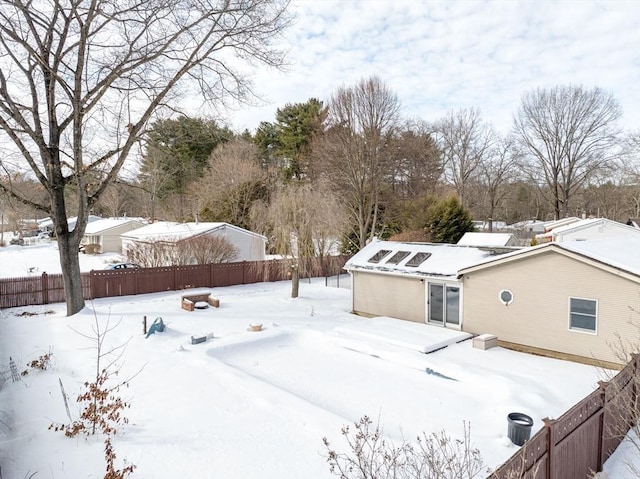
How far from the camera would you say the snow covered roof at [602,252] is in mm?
9031

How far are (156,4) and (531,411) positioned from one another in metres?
13.8

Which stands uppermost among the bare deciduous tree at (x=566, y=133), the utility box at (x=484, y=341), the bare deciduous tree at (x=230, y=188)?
the bare deciduous tree at (x=566, y=133)

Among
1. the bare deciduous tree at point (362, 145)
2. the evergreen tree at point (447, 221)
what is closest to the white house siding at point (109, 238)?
the bare deciduous tree at point (362, 145)

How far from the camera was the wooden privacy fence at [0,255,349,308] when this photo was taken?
48.7ft

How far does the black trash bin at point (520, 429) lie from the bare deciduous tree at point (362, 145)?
1835cm

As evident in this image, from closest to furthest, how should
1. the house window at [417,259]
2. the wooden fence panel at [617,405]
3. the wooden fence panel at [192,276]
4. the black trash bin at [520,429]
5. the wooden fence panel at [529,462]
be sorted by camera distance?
the wooden fence panel at [529,462] → the wooden fence panel at [617,405] → the black trash bin at [520,429] → the house window at [417,259] → the wooden fence panel at [192,276]

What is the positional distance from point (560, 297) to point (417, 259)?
4604 mm

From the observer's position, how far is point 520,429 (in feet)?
18.5

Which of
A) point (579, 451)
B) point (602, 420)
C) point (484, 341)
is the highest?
point (602, 420)

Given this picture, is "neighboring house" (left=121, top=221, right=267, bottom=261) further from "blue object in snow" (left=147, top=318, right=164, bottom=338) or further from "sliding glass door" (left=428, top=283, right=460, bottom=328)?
"sliding glass door" (left=428, top=283, right=460, bottom=328)

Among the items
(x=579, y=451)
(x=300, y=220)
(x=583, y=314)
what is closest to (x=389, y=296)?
(x=300, y=220)

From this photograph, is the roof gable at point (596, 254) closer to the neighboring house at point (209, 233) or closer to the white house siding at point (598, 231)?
the white house siding at point (598, 231)

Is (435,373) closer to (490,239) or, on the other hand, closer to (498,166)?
(490,239)

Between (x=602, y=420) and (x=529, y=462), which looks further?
(x=602, y=420)
